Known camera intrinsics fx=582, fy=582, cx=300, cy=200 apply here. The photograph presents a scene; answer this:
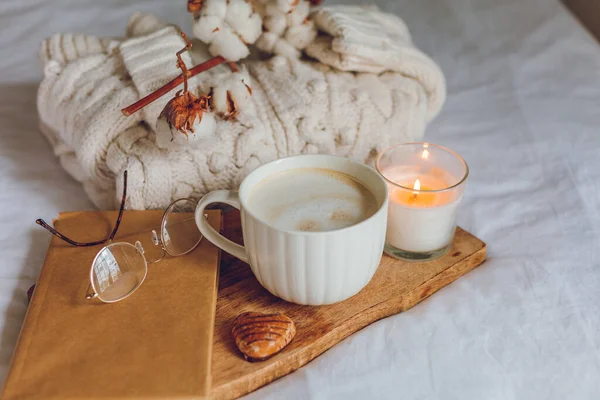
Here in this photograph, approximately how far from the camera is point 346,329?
0.57m

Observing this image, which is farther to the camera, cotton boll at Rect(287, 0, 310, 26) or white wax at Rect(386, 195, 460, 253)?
cotton boll at Rect(287, 0, 310, 26)

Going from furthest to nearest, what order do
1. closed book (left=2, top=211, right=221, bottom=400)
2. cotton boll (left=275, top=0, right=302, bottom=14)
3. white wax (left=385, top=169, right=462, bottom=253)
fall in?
cotton boll (left=275, top=0, right=302, bottom=14) → white wax (left=385, top=169, right=462, bottom=253) → closed book (left=2, top=211, right=221, bottom=400)

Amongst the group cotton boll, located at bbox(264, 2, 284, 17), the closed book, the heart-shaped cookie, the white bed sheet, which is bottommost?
the white bed sheet

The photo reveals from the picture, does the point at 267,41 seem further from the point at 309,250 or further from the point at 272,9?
the point at 309,250

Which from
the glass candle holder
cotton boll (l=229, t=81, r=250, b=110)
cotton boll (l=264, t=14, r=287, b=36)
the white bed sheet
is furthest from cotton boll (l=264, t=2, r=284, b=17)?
the white bed sheet

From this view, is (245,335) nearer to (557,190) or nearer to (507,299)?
(507,299)

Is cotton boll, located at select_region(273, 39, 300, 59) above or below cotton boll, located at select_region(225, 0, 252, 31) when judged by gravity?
below

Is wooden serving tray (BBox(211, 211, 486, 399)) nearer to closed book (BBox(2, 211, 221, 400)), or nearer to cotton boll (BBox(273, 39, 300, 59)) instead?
closed book (BBox(2, 211, 221, 400))

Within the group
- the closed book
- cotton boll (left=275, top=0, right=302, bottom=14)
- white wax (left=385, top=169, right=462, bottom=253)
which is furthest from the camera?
cotton boll (left=275, top=0, right=302, bottom=14)

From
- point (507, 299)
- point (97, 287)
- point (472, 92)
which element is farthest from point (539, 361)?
point (472, 92)

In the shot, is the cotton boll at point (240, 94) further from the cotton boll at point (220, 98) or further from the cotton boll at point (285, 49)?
the cotton boll at point (285, 49)

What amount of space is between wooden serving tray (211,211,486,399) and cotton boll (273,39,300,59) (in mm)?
248

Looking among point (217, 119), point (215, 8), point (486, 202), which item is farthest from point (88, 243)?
point (486, 202)

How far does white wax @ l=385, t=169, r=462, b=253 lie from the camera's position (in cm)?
61
